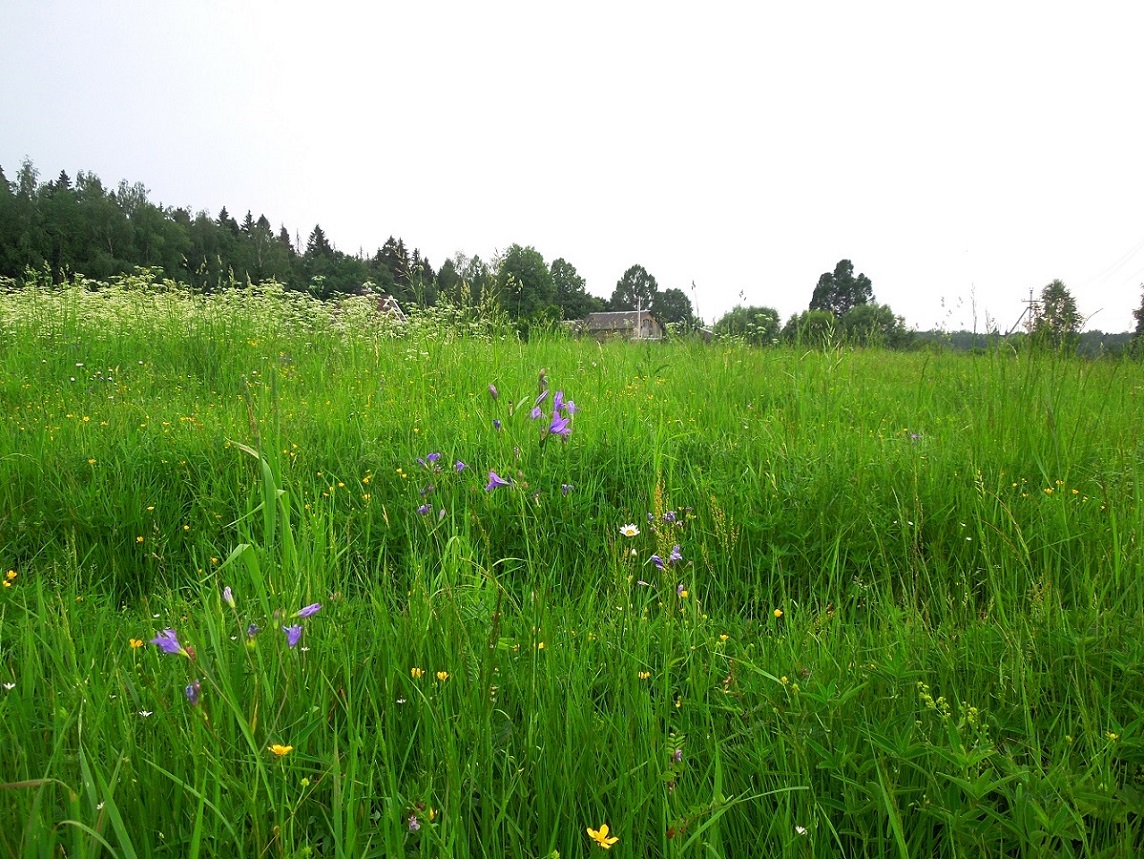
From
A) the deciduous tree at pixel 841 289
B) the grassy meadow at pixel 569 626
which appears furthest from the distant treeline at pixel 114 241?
the grassy meadow at pixel 569 626

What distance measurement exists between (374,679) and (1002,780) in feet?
3.87

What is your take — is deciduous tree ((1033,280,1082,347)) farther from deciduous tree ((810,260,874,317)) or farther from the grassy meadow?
deciduous tree ((810,260,874,317))

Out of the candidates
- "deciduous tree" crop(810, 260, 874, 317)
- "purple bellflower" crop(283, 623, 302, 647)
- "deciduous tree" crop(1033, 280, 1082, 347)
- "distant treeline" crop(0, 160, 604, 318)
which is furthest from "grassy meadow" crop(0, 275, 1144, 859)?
"deciduous tree" crop(810, 260, 874, 317)

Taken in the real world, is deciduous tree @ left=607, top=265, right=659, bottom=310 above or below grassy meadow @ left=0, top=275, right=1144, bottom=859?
above

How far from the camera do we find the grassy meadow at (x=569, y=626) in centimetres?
104

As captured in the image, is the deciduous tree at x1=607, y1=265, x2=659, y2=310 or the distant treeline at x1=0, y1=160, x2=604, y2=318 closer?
the distant treeline at x1=0, y1=160, x2=604, y2=318

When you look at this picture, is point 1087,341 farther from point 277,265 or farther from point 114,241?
point 114,241

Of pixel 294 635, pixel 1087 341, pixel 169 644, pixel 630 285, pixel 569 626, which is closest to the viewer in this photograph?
pixel 169 644

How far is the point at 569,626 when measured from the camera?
60.9 inches

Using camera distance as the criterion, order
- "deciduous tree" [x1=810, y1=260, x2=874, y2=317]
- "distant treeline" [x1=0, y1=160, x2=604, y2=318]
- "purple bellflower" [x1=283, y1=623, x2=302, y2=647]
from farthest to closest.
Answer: "deciduous tree" [x1=810, y1=260, x2=874, y2=317]
"distant treeline" [x1=0, y1=160, x2=604, y2=318]
"purple bellflower" [x1=283, y1=623, x2=302, y2=647]

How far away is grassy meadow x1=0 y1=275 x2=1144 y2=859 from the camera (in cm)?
104

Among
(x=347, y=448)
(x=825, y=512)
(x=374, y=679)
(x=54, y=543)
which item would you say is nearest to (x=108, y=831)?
(x=374, y=679)

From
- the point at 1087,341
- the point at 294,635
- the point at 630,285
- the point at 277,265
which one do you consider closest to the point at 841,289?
the point at 630,285

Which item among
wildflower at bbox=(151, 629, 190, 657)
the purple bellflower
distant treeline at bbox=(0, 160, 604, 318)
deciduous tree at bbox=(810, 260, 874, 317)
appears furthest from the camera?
deciduous tree at bbox=(810, 260, 874, 317)
